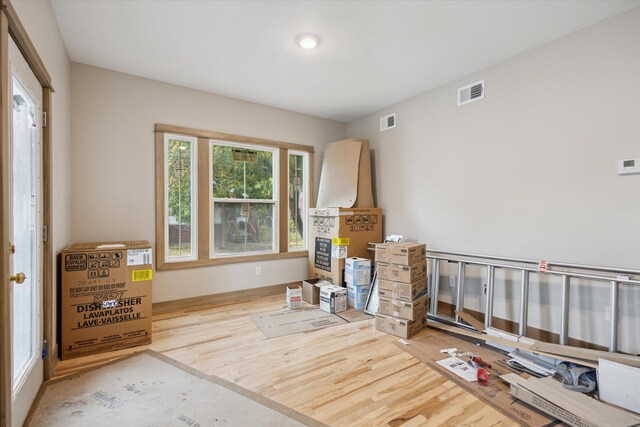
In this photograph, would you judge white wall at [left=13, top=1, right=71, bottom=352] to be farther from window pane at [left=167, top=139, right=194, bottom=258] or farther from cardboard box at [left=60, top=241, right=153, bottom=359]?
window pane at [left=167, top=139, right=194, bottom=258]

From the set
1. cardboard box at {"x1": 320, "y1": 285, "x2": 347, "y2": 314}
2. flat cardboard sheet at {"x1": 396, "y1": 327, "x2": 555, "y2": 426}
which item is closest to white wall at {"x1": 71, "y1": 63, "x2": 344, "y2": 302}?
cardboard box at {"x1": 320, "y1": 285, "x2": 347, "y2": 314}

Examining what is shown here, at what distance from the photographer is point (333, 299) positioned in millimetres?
3572

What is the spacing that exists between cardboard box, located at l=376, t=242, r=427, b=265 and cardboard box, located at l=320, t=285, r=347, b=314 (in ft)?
2.43

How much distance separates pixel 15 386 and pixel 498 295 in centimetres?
368

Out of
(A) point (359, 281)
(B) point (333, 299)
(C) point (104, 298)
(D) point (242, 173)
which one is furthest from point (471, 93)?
(C) point (104, 298)

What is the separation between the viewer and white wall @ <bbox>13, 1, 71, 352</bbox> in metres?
1.83

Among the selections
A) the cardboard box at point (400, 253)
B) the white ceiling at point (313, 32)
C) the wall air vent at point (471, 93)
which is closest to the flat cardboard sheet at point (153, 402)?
the cardboard box at point (400, 253)

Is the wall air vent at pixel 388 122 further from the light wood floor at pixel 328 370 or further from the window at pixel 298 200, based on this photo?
the light wood floor at pixel 328 370

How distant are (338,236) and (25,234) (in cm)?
292

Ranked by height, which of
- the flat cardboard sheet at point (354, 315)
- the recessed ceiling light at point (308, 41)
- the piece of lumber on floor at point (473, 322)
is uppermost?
the recessed ceiling light at point (308, 41)

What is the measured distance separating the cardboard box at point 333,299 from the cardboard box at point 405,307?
0.63 metres

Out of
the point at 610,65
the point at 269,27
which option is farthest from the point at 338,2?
the point at 610,65

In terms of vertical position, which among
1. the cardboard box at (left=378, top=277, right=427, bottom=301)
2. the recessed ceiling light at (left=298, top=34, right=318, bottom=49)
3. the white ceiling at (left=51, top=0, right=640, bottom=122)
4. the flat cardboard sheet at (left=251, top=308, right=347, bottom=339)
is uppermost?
the white ceiling at (left=51, top=0, right=640, bottom=122)

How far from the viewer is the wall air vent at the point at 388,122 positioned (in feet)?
13.8
